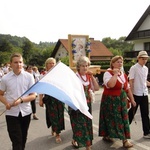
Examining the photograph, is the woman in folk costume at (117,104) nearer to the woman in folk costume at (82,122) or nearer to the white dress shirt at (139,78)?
the woman in folk costume at (82,122)

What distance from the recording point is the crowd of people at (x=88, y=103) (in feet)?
12.5

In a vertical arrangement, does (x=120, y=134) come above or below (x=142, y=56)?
below

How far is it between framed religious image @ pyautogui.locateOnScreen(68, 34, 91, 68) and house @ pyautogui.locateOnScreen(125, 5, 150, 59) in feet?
78.5

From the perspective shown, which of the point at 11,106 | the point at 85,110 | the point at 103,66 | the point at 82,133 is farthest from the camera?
the point at 103,66

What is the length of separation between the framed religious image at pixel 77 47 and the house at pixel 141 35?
78.5 feet

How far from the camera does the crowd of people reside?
3.81 metres

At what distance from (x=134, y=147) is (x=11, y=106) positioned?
8.80ft

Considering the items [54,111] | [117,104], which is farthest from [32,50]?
[117,104]

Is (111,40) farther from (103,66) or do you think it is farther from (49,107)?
(49,107)

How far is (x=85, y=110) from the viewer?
3.83 metres

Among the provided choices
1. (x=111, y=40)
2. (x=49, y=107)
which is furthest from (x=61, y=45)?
(x=111, y=40)

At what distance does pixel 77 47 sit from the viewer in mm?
8242

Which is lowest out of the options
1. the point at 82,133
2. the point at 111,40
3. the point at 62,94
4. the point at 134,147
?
the point at 134,147

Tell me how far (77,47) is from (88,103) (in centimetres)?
361
